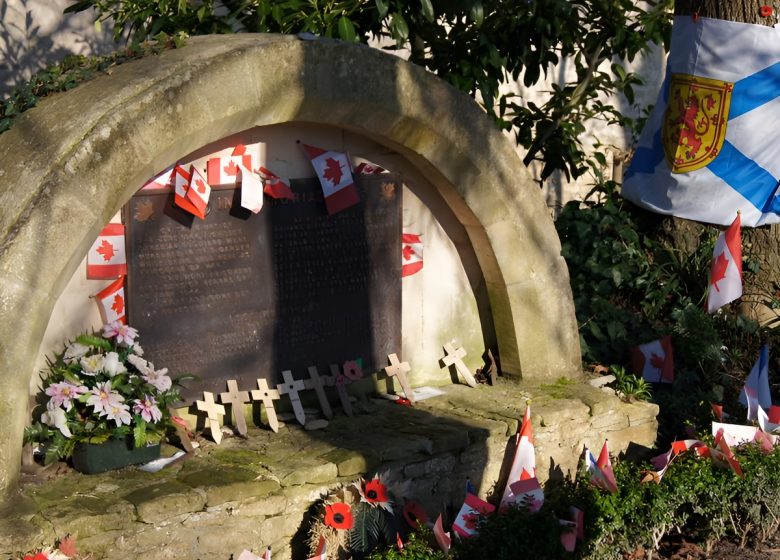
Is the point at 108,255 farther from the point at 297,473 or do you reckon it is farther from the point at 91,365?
the point at 297,473

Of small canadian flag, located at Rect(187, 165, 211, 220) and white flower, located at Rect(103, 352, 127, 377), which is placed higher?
small canadian flag, located at Rect(187, 165, 211, 220)

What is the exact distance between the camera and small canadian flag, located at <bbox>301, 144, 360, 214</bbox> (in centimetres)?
527

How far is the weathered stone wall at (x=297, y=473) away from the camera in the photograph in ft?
13.2

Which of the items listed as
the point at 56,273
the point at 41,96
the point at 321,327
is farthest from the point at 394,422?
the point at 41,96

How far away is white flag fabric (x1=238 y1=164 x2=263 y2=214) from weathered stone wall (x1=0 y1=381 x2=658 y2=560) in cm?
107

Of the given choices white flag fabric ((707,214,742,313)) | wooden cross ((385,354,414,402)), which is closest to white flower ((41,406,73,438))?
wooden cross ((385,354,414,402))

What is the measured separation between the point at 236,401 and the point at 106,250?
945mm

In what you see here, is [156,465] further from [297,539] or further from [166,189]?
[166,189]

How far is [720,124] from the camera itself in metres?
6.85

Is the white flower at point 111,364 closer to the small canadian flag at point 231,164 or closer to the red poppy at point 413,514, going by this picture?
the small canadian flag at point 231,164

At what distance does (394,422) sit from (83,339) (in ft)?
5.28

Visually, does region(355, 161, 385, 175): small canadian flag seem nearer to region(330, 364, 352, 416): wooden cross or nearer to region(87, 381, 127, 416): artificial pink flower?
region(330, 364, 352, 416): wooden cross

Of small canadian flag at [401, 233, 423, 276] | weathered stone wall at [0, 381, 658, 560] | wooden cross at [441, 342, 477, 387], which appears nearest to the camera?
weathered stone wall at [0, 381, 658, 560]

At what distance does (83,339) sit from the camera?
4500mm
